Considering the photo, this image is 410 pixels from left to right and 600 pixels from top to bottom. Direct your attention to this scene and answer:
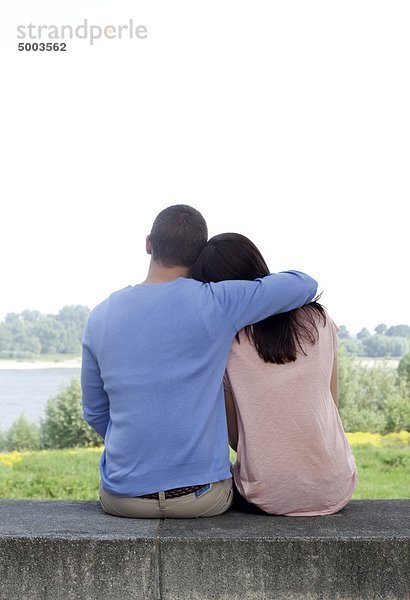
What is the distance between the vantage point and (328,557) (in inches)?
109

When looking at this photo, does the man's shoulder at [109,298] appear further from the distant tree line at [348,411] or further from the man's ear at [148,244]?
the distant tree line at [348,411]

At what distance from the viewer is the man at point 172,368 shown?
2.87 metres

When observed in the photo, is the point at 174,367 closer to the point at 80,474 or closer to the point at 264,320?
the point at 264,320

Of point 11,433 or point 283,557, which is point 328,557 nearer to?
point 283,557

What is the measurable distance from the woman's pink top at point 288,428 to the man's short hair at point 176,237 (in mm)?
336

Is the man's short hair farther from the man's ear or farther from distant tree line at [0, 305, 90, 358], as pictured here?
distant tree line at [0, 305, 90, 358]

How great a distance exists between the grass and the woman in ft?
44.9

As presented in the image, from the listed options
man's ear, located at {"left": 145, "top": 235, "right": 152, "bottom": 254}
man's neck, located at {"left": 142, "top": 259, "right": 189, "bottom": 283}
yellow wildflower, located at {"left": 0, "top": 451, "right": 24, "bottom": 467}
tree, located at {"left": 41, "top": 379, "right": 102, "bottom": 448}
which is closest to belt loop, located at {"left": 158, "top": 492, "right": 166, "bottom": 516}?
man's neck, located at {"left": 142, "top": 259, "right": 189, "bottom": 283}

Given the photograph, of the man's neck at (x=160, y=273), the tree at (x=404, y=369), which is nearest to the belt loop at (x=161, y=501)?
the man's neck at (x=160, y=273)

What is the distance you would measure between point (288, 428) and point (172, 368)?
459 mm

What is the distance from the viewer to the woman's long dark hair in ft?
9.67

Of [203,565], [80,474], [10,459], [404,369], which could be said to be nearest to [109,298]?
[203,565]

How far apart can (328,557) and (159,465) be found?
2.02ft

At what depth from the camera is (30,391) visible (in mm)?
34719
